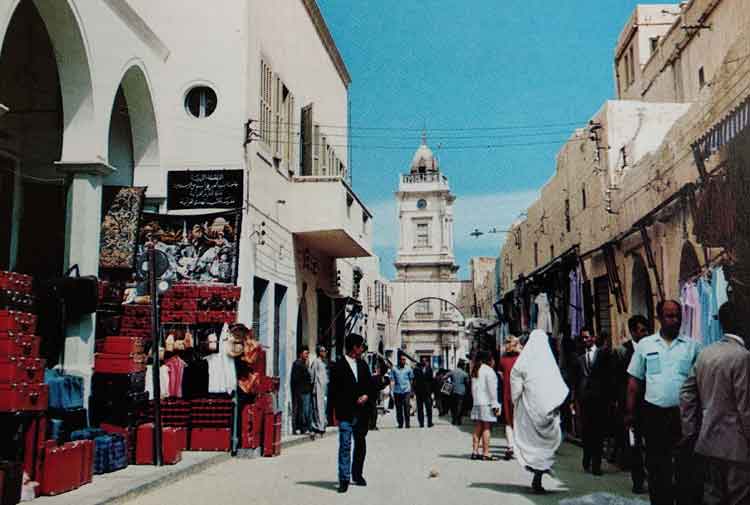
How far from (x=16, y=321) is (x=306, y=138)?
1247cm

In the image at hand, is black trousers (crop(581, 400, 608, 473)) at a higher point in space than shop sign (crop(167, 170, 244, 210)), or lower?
Answer: lower

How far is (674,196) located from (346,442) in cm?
543

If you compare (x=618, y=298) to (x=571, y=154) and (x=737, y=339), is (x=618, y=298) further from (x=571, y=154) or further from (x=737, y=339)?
(x=737, y=339)

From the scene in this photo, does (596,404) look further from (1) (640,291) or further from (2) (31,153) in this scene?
(2) (31,153)

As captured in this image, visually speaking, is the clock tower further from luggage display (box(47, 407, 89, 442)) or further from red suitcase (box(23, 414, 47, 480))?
red suitcase (box(23, 414, 47, 480))

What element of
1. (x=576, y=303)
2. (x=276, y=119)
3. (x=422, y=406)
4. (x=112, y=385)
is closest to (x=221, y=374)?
(x=112, y=385)

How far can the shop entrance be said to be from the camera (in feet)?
38.1

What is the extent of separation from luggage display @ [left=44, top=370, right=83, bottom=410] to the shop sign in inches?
184

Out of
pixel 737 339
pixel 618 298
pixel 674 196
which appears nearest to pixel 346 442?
pixel 737 339

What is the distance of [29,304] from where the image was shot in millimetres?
7496

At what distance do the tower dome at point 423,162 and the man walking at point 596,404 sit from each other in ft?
206

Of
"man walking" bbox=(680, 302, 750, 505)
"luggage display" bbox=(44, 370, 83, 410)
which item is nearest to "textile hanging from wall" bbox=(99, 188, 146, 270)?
"luggage display" bbox=(44, 370, 83, 410)

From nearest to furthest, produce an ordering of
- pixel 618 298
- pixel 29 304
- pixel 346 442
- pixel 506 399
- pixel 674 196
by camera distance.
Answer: pixel 29 304
pixel 346 442
pixel 674 196
pixel 506 399
pixel 618 298

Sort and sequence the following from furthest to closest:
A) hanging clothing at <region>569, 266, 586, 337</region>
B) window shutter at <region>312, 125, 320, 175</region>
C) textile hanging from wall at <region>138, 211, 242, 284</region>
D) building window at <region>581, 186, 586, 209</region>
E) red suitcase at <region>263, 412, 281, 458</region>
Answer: window shutter at <region>312, 125, 320, 175</region> < building window at <region>581, 186, 586, 209</region> < hanging clothing at <region>569, 266, 586, 337</region> < textile hanging from wall at <region>138, 211, 242, 284</region> < red suitcase at <region>263, 412, 281, 458</region>
